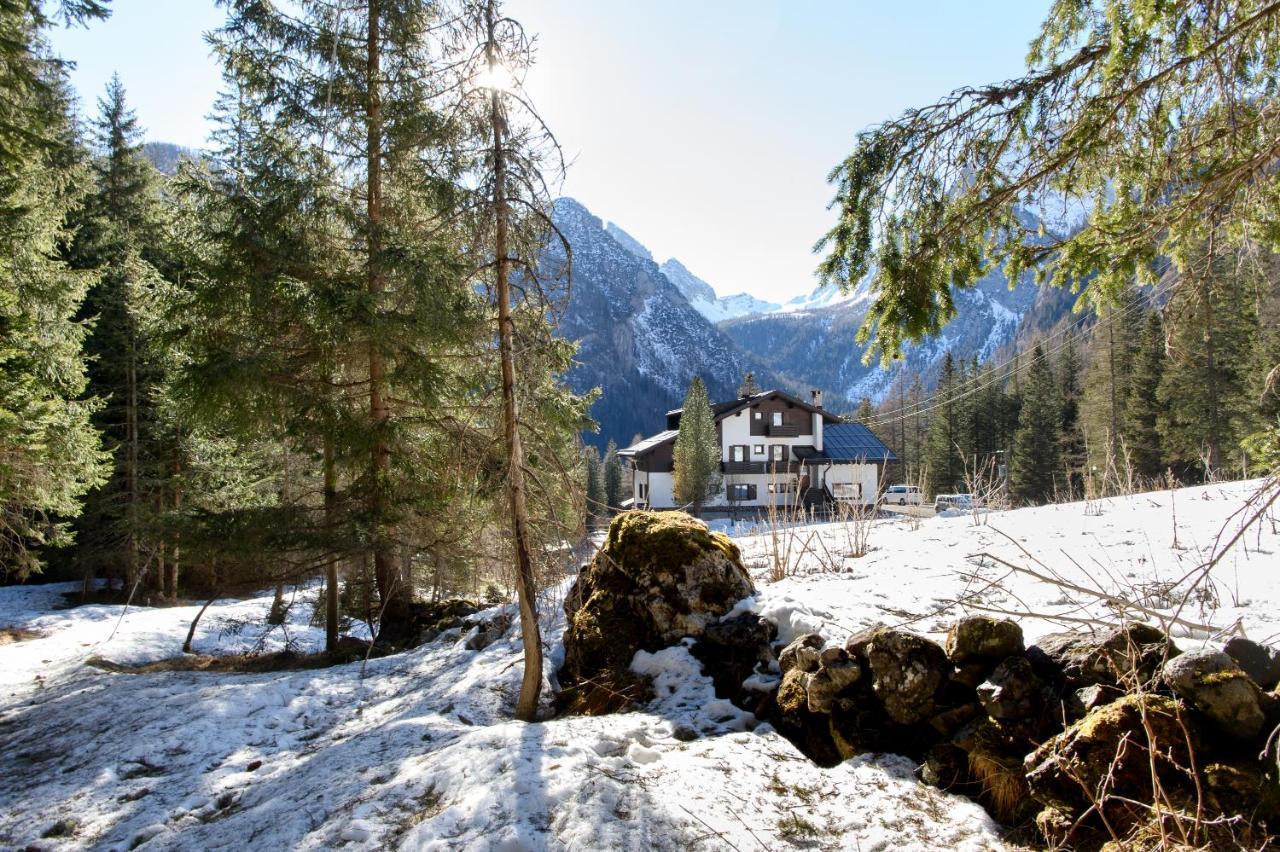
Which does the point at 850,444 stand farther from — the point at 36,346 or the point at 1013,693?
the point at 1013,693

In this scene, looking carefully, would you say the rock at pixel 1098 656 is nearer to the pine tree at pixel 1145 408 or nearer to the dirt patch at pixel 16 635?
the dirt patch at pixel 16 635

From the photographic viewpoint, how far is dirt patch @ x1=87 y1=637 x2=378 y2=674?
8602 mm

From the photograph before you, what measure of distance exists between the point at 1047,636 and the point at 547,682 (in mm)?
4427

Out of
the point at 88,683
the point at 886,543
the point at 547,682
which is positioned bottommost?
the point at 88,683

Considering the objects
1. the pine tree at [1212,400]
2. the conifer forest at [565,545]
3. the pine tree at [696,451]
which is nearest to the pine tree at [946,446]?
→ the pine tree at [1212,400]

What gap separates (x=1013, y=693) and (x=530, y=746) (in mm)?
2972

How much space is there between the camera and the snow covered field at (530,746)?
3.25 meters

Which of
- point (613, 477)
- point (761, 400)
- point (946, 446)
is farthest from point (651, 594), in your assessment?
point (613, 477)

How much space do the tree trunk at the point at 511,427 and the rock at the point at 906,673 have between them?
278 centimetres

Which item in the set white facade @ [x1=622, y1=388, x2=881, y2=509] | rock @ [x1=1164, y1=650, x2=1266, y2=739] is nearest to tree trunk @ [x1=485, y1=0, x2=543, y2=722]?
rock @ [x1=1164, y1=650, x2=1266, y2=739]

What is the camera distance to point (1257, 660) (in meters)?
3.02

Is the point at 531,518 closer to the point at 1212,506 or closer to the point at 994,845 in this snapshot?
the point at 994,845

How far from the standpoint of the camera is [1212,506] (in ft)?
22.6

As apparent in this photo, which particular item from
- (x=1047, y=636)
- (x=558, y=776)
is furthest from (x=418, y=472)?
(x=1047, y=636)
